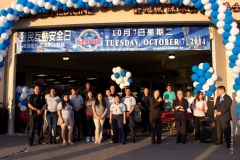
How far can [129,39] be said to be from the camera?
10.9 metres

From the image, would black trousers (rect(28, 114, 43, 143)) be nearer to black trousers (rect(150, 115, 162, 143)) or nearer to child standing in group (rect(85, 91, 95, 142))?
child standing in group (rect(85, 91, 95, 142))

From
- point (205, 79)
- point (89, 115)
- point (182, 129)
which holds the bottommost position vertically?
point (182, 129)

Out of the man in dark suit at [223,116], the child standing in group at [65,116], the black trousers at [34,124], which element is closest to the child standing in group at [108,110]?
the child standing in group at [65,116]

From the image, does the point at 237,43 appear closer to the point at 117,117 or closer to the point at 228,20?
the point at 228,20

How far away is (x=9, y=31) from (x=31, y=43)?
1096 millimetres

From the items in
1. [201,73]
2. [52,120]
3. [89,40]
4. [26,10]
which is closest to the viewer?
[52,120]

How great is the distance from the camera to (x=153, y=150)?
8133mm

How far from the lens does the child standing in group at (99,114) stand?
9281 millimetres

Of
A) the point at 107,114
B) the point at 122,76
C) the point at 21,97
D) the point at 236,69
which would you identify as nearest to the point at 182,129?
the point at 107,114

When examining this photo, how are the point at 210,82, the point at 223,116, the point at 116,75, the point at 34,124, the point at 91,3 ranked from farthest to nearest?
the point at 116,75 → the point at 210,82 → the point at 91,3 → the point at 34,124 → the point at 223,116

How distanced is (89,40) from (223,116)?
5.52m

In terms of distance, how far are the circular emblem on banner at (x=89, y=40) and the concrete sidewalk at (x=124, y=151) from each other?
3621 millimetres

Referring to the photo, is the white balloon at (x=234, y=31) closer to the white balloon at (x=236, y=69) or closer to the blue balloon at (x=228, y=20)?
the blue balloon at (x=228, y=20)

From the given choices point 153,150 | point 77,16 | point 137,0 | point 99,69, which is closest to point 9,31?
point 77,16
